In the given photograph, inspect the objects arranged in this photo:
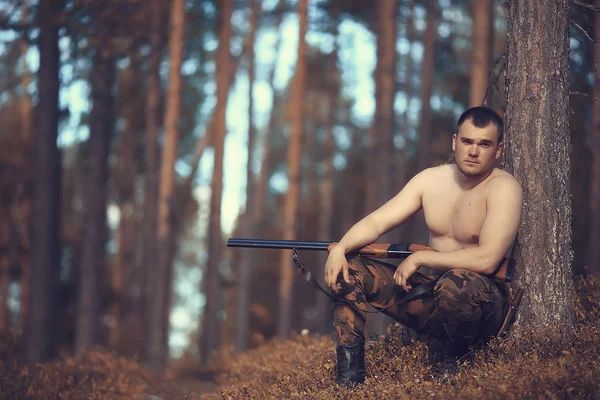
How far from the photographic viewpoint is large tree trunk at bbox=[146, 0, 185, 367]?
17.5 m

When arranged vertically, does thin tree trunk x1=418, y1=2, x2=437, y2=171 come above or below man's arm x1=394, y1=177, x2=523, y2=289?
above

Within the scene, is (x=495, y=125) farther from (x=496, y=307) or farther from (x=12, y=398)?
(x=12, y=398)

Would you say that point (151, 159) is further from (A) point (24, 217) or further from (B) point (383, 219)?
(B) point (383, 219)

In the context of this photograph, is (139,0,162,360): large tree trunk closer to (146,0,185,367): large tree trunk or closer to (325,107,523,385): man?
(146,0,185,367): large tree trunk

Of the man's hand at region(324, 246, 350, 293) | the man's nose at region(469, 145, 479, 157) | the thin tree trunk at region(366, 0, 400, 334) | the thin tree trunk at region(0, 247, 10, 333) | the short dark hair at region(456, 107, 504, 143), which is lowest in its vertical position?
the thin tree trunk at region(0, 247, 10, 333)

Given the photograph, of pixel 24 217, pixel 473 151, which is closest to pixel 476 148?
pixel 473 151

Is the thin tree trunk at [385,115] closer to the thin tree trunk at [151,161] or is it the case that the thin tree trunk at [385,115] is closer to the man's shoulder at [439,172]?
the thin tree trunk at [151,161]

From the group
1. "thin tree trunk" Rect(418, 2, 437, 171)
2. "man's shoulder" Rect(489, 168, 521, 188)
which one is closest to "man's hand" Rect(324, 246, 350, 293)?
"man's shoulder" Rect(489, 168, 521, 188)

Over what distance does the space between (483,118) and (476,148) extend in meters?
0.24

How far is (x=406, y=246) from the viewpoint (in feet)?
19.4

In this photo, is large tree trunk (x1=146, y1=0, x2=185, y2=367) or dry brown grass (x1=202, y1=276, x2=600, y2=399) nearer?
dry brown grass (x1=202, y1=276, x2=600, y2=399)

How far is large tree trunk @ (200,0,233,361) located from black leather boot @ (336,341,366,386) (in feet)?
44.9

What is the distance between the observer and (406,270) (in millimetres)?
5406

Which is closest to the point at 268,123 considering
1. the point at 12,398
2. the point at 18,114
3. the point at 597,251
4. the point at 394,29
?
the point at 18,114
